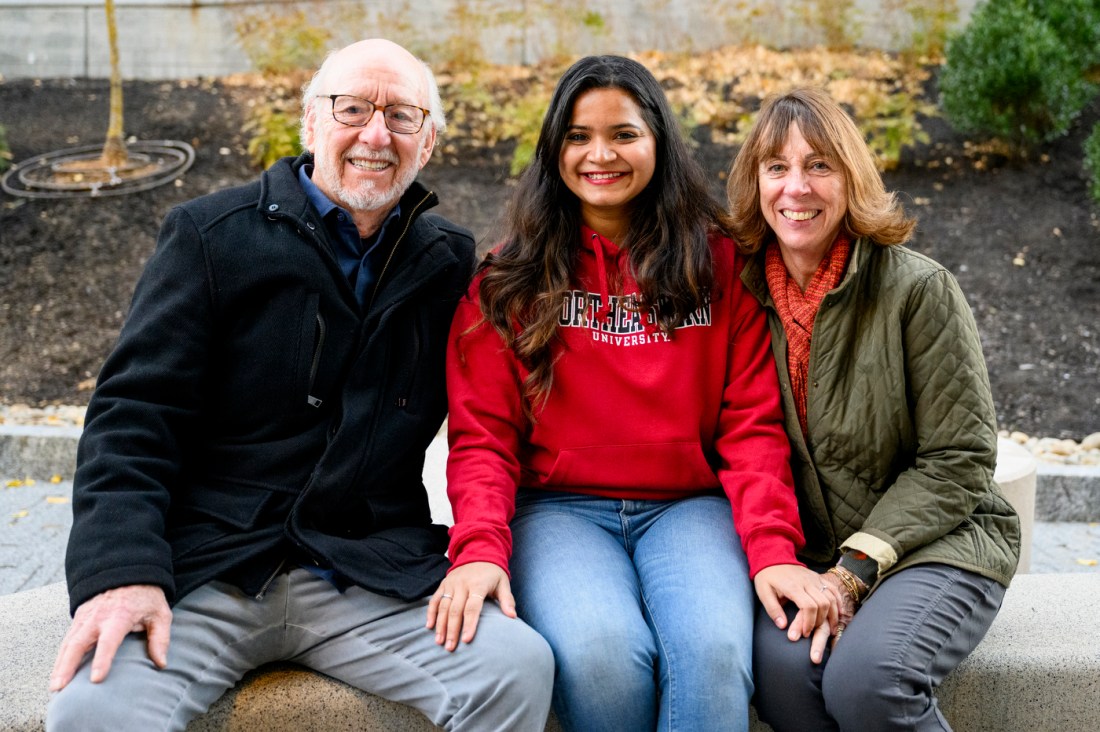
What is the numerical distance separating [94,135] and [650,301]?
7111mm

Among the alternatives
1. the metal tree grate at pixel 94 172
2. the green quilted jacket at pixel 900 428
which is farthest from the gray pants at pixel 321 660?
the metal tree grate at pixel 94 172

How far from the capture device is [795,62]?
861 centimetres

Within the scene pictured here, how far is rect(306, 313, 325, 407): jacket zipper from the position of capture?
8.91 ft

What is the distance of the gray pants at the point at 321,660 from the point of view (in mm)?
2244

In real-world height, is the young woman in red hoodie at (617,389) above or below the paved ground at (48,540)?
above

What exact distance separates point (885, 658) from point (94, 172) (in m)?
7.20

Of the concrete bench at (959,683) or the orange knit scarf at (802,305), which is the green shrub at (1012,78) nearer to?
the concrete bench at (959,683)

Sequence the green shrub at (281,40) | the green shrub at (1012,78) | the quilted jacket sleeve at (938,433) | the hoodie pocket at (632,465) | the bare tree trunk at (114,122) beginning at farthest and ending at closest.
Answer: the green shrub at (281,40) < the bare tree trunk at (114,122) < the green shrub at (1012,78) < the hoodie pocket at (632,465) < the quilted jacket sleeve at (938,433)

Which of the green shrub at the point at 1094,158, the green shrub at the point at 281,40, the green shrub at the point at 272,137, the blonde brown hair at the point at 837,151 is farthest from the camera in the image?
the green shrub at the point at 281,40

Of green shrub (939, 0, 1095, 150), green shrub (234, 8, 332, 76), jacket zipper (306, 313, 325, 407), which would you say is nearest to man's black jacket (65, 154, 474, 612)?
jacket zipper (306, 313, 325, 407)

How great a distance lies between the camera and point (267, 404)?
2.71 meters

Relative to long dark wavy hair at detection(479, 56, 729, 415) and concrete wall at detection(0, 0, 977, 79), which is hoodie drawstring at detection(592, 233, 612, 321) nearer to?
long dark wavy hair at detection(479, 56, 729, 415)

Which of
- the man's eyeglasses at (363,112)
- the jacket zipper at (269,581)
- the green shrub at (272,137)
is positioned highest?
the man's eyeglasses at (363,112)

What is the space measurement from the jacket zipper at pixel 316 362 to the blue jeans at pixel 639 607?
0.62 m
